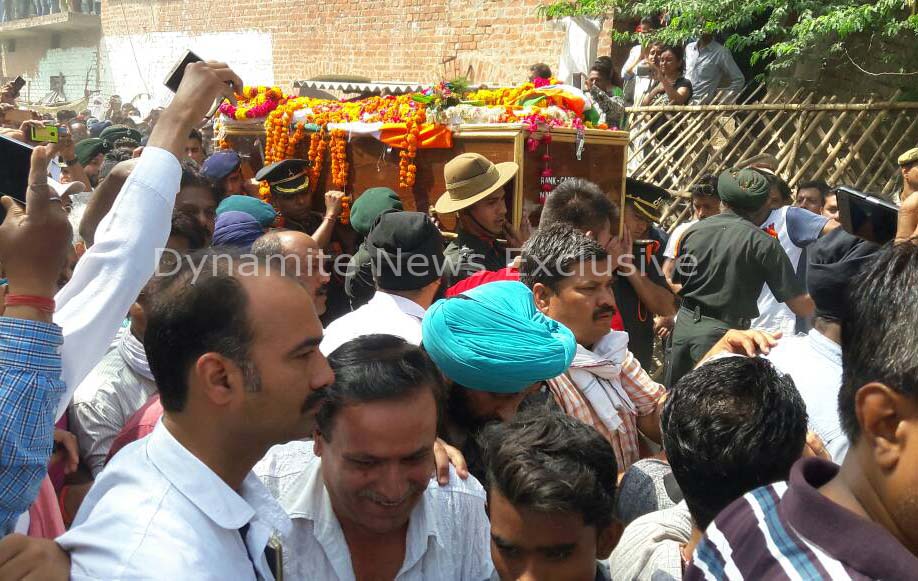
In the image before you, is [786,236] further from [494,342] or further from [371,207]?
[494,342]

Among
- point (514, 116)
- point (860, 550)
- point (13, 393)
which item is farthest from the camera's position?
point (514, 116)

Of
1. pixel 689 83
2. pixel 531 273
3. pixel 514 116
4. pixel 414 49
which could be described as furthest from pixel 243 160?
pixel 414 49

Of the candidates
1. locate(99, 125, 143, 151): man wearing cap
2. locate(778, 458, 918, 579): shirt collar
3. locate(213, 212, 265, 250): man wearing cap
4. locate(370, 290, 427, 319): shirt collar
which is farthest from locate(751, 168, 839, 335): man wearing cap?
locate(99, 125, 143, 151): man wearing cap

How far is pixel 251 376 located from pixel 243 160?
5.15m

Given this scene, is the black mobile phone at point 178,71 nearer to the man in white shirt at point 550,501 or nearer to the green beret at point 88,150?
the man in white shirt at point 550,501

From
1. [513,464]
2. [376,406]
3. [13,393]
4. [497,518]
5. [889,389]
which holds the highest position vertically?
[889,389]

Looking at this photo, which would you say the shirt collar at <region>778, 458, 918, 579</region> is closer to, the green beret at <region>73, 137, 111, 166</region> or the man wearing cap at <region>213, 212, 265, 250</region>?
the man wearing cap at <region>213, 212, 265, 250</region>

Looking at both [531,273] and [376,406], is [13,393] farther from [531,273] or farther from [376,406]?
[531,273]

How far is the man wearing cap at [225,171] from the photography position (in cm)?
553

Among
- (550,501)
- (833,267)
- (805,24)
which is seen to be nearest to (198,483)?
(550,501)

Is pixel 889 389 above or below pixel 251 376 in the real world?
above

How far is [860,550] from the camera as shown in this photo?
3.39 feet

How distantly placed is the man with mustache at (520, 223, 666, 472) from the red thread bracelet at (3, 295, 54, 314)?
158 cm

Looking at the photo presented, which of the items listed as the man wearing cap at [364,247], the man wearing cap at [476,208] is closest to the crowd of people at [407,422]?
the man wearing cap at [364,247]
